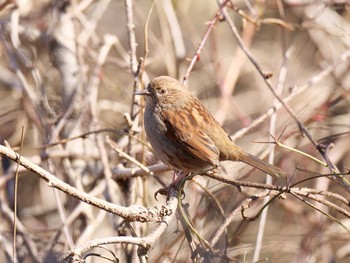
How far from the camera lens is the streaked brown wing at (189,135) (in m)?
4.03

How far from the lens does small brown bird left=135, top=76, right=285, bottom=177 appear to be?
4.00 metres

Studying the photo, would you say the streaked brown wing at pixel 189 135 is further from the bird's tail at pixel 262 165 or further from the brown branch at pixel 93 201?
the brown branch at pixel 93 201

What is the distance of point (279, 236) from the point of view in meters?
3.96

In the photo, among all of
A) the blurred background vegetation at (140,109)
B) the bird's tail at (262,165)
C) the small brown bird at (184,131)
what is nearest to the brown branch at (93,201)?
the blurred background vegetation at (140,109)

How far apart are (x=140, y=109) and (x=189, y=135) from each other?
1.18ft

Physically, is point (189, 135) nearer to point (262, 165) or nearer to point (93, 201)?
point (262, 165)

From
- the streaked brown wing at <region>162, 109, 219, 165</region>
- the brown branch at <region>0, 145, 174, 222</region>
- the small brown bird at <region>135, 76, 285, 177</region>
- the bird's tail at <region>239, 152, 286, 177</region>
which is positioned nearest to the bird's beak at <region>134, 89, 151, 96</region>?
the small brown bird at <region>135, 76, 285, 177</region>

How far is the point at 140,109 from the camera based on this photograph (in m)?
4.16

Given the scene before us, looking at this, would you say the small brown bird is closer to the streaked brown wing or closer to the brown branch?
the streaked brown wing

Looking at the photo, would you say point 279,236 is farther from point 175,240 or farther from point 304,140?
point 304,140

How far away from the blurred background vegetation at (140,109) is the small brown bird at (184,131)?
0.32 ft

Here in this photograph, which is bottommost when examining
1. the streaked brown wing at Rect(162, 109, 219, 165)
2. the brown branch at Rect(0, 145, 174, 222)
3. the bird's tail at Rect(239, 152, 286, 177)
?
the brown branch at Rect(0, 145, 174, 222)

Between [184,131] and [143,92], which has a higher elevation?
[143,92]

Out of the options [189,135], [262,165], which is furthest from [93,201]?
[189,135]
